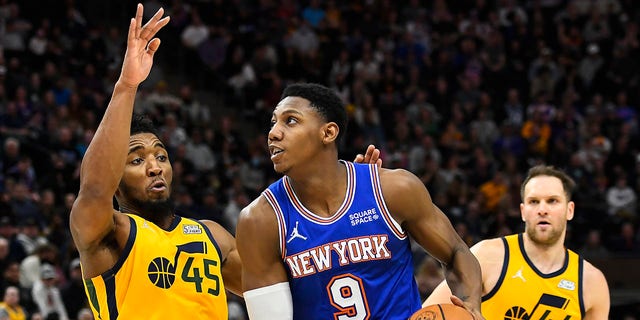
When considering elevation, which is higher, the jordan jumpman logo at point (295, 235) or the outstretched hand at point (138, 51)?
the outstretched hand at point (138, 51)

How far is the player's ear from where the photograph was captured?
4496mm

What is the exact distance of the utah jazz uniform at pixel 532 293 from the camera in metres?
5.92

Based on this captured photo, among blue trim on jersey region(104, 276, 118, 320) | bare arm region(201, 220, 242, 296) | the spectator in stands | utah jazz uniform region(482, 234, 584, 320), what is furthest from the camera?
the spectator in stands

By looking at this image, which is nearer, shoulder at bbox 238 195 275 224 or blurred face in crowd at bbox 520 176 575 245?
shoulder at bbox 238 195 275 224

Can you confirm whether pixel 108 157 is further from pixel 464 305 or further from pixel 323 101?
pixel 464 305

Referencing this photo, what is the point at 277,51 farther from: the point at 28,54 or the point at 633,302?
the point at 633,302

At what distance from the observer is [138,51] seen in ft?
14.6

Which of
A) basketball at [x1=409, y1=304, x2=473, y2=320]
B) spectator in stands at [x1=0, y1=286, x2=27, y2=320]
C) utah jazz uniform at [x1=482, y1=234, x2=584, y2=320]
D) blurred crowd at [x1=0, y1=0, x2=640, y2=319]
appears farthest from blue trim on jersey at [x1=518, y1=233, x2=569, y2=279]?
blurred crowd at [x1=0, y1=0, x2=640, y2=319]

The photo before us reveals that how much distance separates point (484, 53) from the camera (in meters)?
18.6

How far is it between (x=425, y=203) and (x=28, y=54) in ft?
39.0

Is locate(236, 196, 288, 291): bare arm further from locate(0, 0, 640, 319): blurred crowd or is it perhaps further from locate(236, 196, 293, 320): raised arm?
locate(0, 0, 640, 319): blurred crowd

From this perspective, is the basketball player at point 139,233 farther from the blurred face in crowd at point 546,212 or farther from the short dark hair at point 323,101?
the blurred face in crowd at point 546,212

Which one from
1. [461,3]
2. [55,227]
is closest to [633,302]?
[55,227]

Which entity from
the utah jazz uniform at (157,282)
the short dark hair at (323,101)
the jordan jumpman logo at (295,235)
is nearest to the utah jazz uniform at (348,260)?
the jordan jumpman logo at (295,235)
